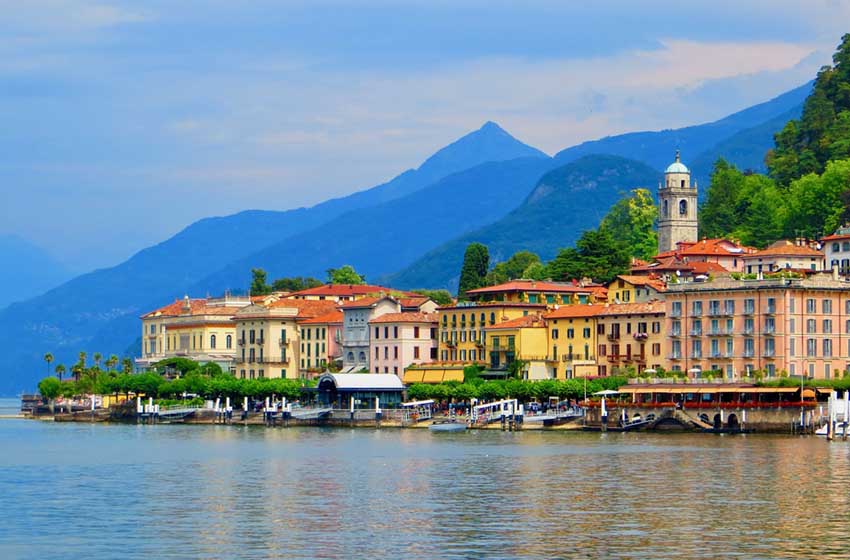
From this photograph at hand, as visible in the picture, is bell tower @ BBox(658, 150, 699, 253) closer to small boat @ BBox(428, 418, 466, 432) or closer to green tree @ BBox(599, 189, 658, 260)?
green tree @ BBox(599, 189, 658, 260)

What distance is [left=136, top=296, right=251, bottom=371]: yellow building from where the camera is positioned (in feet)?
609

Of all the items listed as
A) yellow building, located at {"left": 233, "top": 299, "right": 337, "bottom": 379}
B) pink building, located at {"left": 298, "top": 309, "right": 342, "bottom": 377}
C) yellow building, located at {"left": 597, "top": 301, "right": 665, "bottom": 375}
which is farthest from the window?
yellow building, located at {"left": 233, "top": 299, "right": 337, "bottom": 379}

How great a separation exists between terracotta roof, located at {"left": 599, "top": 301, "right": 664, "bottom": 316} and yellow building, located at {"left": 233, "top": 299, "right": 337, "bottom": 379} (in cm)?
3877

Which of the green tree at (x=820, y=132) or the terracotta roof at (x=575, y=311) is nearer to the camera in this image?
the terracotta roof at (x=575, y=311)

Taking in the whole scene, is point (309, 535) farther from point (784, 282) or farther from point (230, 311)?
point (230, 311)

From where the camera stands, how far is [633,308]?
449ft

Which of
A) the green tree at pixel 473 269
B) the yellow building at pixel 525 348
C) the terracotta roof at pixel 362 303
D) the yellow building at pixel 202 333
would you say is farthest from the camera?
the yellow building at pixel 202 333

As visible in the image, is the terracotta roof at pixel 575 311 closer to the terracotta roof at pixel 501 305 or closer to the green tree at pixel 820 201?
the terracotta roof at pixel 501 305

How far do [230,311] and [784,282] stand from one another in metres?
78.0

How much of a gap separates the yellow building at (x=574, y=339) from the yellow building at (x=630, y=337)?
0.70 m

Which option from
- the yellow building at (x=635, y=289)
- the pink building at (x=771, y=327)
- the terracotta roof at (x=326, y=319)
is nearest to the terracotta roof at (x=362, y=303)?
the terracotta roof at (x=326, y=319)

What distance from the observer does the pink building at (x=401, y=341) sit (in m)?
157

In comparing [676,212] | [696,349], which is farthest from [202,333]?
[696,349]

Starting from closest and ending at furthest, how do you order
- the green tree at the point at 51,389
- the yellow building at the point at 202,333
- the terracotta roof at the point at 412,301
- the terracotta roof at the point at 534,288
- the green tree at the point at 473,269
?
the terracotta roof at the point at 534,288, the terracotta roof at the point at 412,301, the green tree at the point at 473,269, the yellow building at the point at 202,333, the green tree at the point at 51,389
